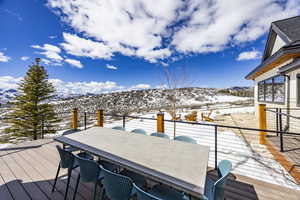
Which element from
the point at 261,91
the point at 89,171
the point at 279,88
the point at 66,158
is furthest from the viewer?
the point at 261,91

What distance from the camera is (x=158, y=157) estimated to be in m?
1.53

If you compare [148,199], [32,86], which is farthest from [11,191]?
[32,86]

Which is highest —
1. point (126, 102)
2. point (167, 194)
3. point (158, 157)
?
point (126, 102)

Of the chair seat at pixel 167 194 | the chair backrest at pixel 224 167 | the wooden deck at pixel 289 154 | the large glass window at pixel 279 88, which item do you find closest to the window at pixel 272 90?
the large glass window at pixel 279 88

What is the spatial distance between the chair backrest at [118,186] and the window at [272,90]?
6767 mm

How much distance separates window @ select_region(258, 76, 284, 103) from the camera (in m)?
5.27

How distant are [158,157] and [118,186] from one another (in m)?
0.51

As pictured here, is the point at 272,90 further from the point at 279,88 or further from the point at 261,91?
the point at 261,91

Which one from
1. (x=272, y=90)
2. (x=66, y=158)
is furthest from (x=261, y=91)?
(x=66, y=158)

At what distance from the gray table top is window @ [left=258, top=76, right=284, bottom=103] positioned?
5.82 metres

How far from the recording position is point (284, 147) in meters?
3.55

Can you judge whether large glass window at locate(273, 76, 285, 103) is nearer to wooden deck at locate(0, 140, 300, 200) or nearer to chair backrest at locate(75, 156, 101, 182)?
wooden deck at locate(0, 140, 300, 200)

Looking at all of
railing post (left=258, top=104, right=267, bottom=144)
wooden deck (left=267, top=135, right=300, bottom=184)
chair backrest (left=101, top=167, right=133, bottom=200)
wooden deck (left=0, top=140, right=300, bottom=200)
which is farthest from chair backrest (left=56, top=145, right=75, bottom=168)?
railing post (left=258, top=104, right=267, bottom=144)

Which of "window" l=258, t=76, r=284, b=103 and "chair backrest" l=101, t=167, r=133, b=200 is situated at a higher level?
"window" l=258, t=76, r=284, b=103
